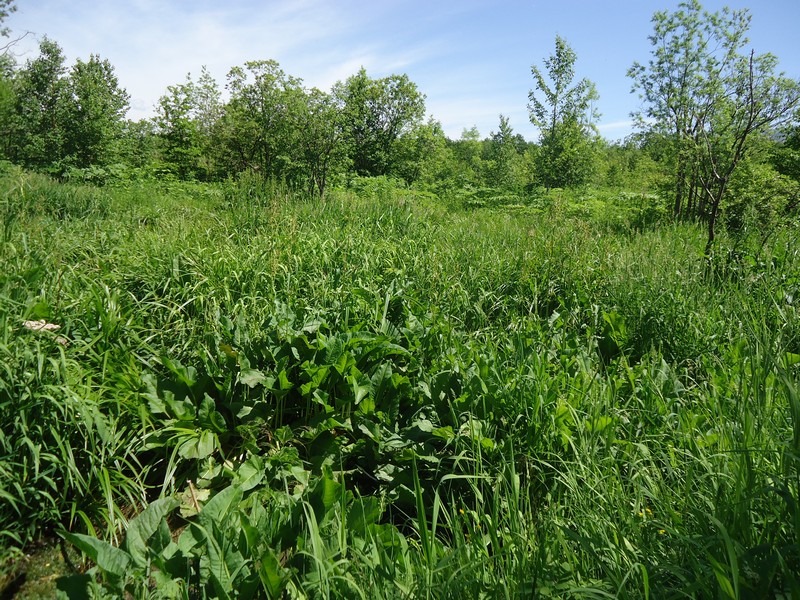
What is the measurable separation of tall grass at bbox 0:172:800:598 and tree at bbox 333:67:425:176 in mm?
21383

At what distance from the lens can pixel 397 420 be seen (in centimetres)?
278

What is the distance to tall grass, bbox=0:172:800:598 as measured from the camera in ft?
5.03

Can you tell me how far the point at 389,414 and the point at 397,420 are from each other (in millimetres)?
95

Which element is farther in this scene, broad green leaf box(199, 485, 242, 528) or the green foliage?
→ the green foliage

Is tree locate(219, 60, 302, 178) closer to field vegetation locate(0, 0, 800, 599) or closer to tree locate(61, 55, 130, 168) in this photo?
field vegetation locate(0, 0, 800, 599)

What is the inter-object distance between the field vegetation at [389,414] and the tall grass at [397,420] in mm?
16

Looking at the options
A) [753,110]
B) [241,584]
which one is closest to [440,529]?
[241,584]

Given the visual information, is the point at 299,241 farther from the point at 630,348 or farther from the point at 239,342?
the point at 630,348

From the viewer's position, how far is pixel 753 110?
5.68 metres

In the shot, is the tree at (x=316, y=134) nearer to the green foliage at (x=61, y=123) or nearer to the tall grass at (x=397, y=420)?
the tall grass at (x=397, y=420)

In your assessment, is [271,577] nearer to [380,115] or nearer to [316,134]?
[316,134]

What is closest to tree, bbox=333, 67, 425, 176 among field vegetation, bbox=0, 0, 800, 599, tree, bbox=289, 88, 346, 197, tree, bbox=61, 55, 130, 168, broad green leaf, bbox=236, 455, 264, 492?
tree, bbox=61, 55, 130, 168

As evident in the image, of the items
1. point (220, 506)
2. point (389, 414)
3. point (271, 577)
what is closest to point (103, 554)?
point (220, 506)

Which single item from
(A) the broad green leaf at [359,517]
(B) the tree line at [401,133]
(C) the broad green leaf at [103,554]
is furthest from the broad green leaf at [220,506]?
(B) the tree line at [401,133]
